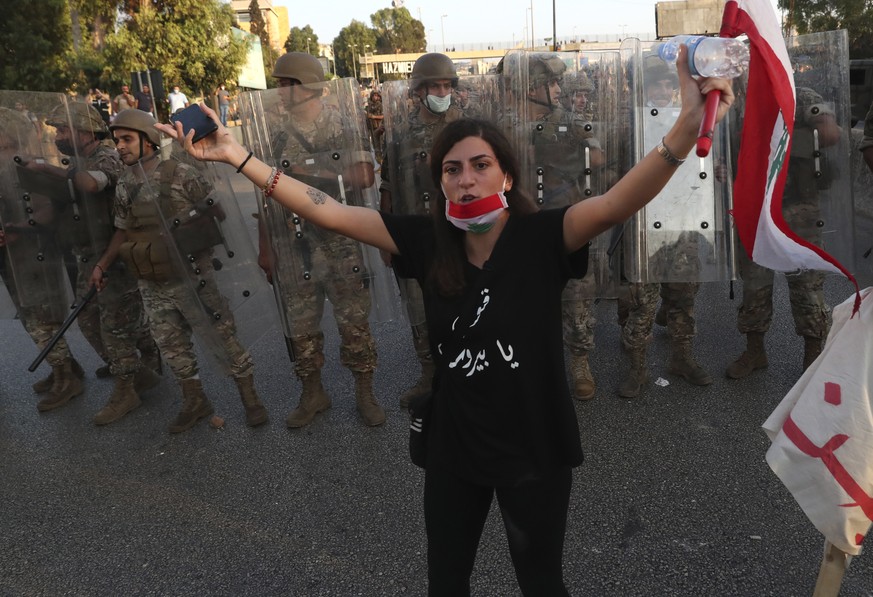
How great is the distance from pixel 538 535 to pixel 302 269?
246 cm

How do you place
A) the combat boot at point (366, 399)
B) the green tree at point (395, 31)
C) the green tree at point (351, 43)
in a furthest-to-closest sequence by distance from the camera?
the green tree at point (395, 31), the green tree at point (351, 43), the combat boot at point (366, 399)

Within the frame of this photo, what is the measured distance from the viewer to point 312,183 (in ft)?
12.1

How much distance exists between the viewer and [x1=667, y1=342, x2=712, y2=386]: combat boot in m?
4.09

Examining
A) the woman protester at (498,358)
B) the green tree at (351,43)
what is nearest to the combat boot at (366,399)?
the woman protester at (498,358)

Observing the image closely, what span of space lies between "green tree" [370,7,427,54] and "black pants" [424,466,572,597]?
10965 cm

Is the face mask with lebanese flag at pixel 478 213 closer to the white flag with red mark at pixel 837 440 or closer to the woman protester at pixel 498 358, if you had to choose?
the woman protester at pixel 498 358

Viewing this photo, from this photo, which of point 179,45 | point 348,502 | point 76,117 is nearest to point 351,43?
point 179,45

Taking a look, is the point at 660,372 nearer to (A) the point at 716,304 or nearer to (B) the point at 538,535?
(A) the point at 716,304

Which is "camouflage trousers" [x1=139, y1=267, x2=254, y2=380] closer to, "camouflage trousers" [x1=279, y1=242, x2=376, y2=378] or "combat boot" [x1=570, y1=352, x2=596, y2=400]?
"camouflage trousers" [x1=279, y1=242, x2=376, y2=378]

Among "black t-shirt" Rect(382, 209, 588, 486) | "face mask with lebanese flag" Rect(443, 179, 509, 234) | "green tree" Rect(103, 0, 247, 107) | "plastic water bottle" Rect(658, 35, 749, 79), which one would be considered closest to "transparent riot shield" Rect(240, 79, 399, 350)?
"face mask with lebanese flag" Rect(443, 179, 509, 234)

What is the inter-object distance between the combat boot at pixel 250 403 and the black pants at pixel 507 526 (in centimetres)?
240

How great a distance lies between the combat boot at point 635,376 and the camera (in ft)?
13.2

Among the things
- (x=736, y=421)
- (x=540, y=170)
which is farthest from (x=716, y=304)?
(x=540, y=170)

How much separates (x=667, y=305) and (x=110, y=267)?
3.69 m
